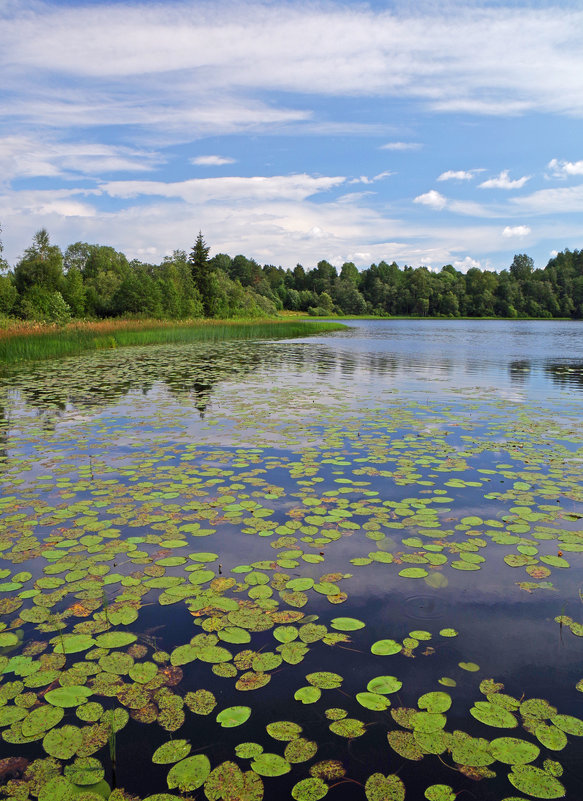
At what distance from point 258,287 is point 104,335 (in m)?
76.1

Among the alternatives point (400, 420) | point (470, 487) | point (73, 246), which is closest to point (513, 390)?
point (400, 420)

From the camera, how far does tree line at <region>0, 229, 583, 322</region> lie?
5347 cm

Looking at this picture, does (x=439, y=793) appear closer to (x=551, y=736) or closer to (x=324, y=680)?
(x=551, y=736)

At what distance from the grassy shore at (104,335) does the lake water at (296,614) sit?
13.2 metres

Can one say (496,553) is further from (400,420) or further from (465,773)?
(400,420)

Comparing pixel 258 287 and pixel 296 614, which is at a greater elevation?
pixel 258 287

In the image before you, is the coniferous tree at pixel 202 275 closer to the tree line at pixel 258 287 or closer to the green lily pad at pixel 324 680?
the tree line at pixel 258 287

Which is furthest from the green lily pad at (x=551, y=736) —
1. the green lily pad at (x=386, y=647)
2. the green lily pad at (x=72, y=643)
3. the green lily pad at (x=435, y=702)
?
the green lily pad at (x=72, y=643)

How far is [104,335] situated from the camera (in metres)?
25.0

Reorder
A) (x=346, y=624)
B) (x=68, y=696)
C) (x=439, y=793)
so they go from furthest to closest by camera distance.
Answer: (x=346, y=624)
(x=68, y=696)
(x=439, y=793)

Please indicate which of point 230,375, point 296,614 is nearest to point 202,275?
point 230,375

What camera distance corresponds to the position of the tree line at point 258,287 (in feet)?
175

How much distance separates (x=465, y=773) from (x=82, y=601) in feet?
7.72

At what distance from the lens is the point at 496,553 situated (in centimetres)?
A: 380
